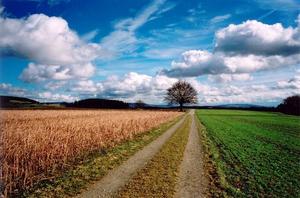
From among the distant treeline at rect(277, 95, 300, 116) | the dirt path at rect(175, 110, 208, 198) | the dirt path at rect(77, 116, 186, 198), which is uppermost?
the distant treeline at rect(277, 95, 300, 116)

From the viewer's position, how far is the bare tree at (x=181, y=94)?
113938mm

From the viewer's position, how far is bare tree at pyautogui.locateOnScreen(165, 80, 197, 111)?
114 metres

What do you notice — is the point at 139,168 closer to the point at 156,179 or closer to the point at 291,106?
the point at 156,179

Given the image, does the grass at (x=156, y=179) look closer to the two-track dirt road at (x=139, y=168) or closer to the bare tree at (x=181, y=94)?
the two-track dirt road at (x=139, y=168)

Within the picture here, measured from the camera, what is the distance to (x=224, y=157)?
16250mm

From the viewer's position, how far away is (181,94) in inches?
4500

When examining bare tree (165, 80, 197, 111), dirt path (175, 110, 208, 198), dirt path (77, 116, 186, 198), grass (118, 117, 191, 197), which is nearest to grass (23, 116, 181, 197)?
dirt path (77, 116, 186, 198)

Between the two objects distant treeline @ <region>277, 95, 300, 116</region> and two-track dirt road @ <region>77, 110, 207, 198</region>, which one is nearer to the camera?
two-track dirt road @ <region>77, 110, 207, 198</region>

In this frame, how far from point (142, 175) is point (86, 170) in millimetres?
2476

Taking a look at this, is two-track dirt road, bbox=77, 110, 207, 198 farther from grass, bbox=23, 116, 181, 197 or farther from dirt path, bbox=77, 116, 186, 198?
grass, bbox=23, 116, 181, 197

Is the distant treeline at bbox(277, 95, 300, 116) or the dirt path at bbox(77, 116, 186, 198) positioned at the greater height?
the distant treeline at bbox(277, 95, 300, 116)

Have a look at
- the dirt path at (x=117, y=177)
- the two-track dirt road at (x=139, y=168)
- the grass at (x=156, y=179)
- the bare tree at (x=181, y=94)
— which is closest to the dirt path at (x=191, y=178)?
the two-track dirt road at (x=139, y=168)

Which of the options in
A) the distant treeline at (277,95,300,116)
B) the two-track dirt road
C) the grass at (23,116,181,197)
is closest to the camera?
the grass at (23,116,181,197)

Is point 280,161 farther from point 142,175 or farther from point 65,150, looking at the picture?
point 65,150
